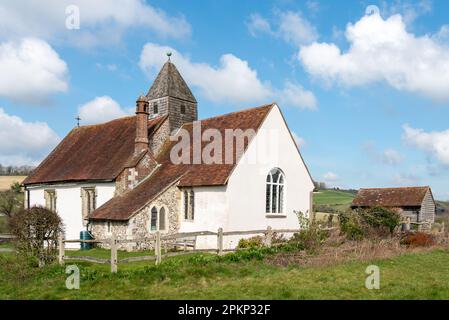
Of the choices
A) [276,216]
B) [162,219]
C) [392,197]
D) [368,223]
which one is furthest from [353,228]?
[392,197]

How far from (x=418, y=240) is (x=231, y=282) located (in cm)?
1316

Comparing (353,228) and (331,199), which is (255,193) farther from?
(331,199)

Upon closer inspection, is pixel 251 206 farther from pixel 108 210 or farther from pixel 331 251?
pixel 108 210

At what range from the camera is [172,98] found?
2930 centimetres

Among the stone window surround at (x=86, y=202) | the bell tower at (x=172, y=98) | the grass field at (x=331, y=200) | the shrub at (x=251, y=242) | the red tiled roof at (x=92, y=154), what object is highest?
the bell tower at (x=172, y=98)

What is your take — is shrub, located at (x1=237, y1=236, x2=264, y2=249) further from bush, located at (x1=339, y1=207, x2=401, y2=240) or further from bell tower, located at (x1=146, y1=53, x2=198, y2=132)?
bell tower, located at (x1=146, y1=53, x2=198, y2=132)

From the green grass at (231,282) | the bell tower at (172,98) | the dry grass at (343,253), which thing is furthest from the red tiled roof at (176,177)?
the green grass at (231,282)

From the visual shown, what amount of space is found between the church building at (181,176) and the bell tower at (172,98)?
0.24 ft

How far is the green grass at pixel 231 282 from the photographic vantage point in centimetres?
1041

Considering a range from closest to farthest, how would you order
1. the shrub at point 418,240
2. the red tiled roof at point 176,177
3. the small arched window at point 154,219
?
the shrub at point 418,240
the red tiled roof at point 176,177
the small arched window at point 154,219

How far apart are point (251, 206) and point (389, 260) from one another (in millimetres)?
8173

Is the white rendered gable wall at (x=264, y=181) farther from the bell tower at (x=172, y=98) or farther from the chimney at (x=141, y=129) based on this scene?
the bell tower at (x=172, y=98)

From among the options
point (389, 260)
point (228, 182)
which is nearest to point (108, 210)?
point (228, 182)
